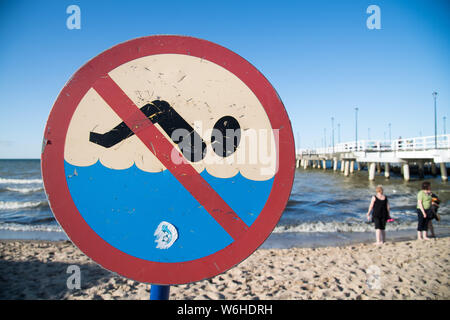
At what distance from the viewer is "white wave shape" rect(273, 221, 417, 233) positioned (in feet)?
27.6

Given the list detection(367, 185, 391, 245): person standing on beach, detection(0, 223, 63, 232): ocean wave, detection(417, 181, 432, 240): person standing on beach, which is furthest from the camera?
detection(0, 223, 63, 232): ocean wave

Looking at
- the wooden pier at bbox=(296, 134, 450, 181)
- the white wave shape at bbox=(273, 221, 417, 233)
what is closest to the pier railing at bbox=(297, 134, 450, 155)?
the wooden pier at bbox=(296, 134, 450, 181)

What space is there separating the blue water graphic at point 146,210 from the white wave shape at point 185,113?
0.12ft

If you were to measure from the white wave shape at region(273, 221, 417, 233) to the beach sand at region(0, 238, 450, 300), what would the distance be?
97.2 inches

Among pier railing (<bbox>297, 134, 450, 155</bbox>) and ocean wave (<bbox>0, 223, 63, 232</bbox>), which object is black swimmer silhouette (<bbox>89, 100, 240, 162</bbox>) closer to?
ocean wave (<bbox>0, 223, 63, 232</bbox>)

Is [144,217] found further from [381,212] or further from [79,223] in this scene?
[381,212]

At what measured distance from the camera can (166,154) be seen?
2.83ft

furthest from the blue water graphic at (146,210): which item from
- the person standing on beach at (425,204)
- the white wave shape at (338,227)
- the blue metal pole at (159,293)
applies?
the white wave shape at (338,227)

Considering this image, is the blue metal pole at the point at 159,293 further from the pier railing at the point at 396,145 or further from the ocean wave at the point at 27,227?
the pier railing at the point at 396,145

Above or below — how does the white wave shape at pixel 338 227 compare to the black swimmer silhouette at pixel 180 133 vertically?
below

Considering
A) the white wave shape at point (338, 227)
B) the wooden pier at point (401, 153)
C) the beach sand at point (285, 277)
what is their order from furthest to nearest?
1. the wooden pier at point (401, 153)
2. the white wave shape at point (338, 227)
3. the beach sand at point (285, 277)

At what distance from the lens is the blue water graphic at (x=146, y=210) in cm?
85

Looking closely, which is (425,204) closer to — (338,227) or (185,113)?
(338,227)

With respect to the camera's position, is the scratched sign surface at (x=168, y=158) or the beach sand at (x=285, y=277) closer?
the scratched sign surface at (x=168, y=158)
